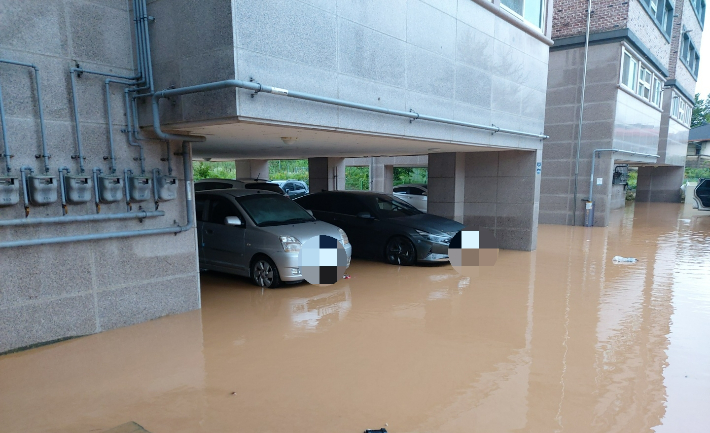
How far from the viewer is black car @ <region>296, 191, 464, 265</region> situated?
28.9 ft

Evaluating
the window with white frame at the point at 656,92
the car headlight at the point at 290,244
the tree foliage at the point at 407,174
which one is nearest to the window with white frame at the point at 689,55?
the window with white frame at the point at 656,92

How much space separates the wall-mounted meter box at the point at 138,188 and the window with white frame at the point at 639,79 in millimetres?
16173

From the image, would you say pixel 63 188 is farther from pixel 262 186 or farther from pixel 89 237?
pixel 262 186

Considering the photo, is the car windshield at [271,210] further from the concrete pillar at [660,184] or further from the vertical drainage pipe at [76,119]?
the concrete pillar at [660,184]

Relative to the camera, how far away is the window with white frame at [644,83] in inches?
692

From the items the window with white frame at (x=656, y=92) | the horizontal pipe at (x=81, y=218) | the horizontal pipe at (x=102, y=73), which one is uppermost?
the window with white frame at (x=656, y=92)

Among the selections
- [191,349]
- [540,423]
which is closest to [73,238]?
[191,349]

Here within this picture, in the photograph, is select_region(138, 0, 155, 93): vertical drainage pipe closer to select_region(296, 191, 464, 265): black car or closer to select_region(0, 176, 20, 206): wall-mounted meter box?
select_region(0, 176, 20, 206): wall-mounted meter box

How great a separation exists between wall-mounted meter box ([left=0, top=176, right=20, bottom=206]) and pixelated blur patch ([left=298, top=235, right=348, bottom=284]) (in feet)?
12.0

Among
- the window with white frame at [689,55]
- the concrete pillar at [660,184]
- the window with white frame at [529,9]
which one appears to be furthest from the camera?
the concrete pillar at [660,184]

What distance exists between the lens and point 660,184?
29.3 metres

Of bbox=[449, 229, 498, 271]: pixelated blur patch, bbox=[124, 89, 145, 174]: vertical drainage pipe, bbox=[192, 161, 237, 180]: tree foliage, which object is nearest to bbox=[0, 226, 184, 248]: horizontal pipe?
bbox=[124, 89, 145, 174]: vertical drainage pipe

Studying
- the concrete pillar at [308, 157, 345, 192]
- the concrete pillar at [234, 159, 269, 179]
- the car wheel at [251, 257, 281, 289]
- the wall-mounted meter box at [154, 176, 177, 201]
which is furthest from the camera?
the concrete pillar at [234, 159, 269, 179]

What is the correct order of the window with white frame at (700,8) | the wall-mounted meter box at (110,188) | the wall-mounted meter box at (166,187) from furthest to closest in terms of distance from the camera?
the window with white frame at (700,8) → the wall-mounted meter box at (166,187) → the wall-mounted meter box at (110,188)
